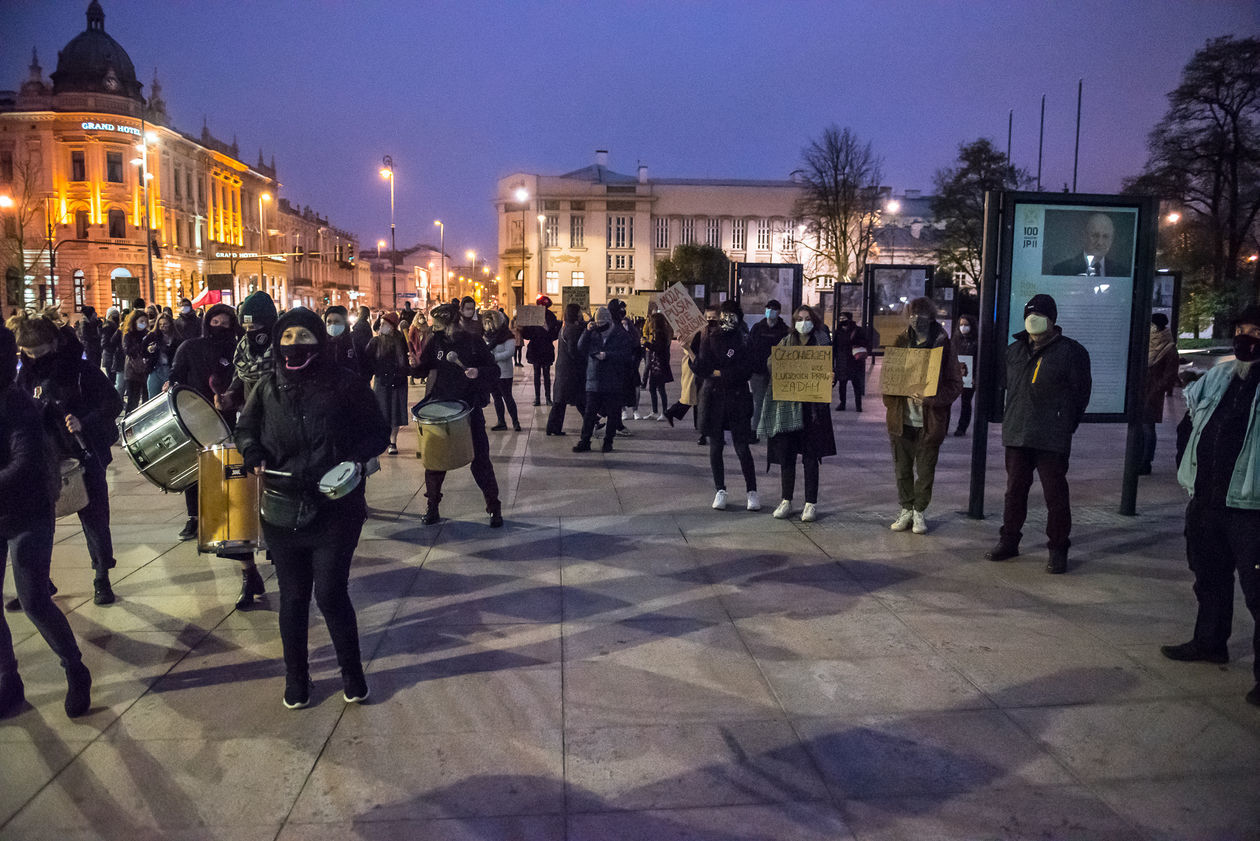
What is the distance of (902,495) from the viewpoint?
25.5 ft

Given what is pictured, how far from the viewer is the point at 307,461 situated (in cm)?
422

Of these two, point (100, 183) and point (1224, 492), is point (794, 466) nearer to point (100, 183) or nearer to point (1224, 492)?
point (1224, 492)

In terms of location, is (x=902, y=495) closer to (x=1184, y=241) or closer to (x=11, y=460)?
(x=11, y=460)

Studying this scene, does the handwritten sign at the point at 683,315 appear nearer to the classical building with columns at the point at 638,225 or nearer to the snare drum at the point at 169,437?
the snare drum at the point at 169,437

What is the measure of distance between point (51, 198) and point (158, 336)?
194 ft

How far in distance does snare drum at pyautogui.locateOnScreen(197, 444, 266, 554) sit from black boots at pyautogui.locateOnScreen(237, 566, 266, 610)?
1.89 feet

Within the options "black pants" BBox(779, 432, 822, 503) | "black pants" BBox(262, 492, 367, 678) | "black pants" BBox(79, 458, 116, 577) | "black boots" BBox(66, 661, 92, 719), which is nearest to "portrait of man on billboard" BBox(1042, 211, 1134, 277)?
"black pants" BBox(779, 432, 822, 503)

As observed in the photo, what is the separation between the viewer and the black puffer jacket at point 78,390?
554 centimetres

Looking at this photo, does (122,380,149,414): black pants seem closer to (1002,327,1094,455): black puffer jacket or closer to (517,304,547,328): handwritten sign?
(517,304,547,328): handwritten sign

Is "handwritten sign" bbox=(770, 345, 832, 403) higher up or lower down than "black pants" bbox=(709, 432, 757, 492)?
higher up

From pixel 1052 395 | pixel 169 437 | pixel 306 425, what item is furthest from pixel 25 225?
pixel 1052 395

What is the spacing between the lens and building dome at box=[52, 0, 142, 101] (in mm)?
70250

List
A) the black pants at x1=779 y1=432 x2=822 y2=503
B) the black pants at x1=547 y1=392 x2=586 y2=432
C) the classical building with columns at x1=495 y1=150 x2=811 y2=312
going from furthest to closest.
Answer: the classical building with columns at x1=495 y1=150 x2=811 y2=312 → the black pants at x1=547 y1=392 x2=586 y2=432 → the black pants at x1=779 y1=432 x2=822 y2=503

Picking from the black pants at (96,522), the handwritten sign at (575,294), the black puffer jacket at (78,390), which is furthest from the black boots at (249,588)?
the handwritten sign at (575,294)
